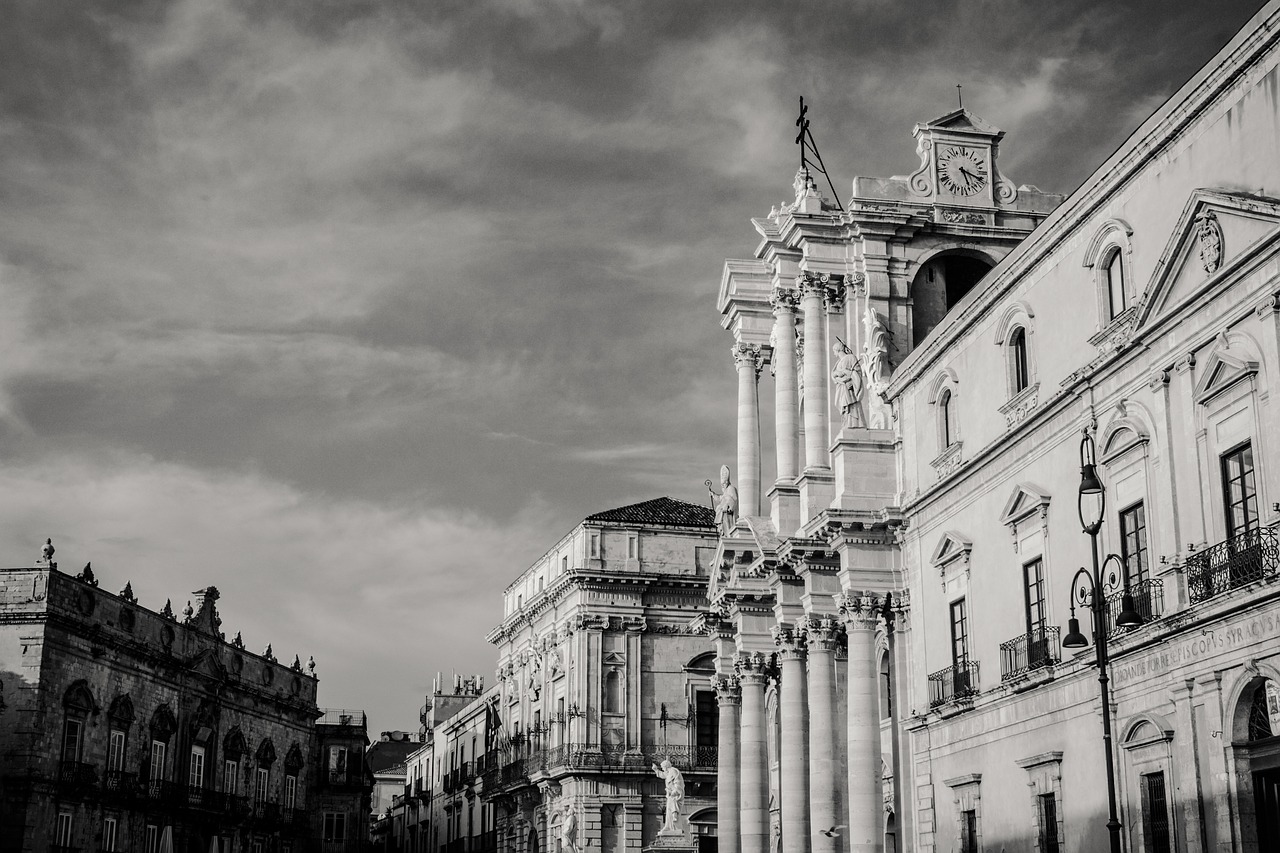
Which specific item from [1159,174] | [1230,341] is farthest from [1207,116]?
[1230,341]

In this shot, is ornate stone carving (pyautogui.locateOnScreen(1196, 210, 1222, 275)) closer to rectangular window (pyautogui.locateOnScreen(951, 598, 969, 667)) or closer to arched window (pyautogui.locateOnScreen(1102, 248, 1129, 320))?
arched window (pyautogui.locateOnScreen(1102, 248, 1129, 320))

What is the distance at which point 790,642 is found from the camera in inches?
1318

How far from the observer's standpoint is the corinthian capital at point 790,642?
33125mm

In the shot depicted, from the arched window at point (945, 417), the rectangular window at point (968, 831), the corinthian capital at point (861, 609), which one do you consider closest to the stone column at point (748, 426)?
the corinthian capital at point (861, 609)

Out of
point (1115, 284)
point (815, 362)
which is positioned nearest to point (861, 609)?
point (815, 362)

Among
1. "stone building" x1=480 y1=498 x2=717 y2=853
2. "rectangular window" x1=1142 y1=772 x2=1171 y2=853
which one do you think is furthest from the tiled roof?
"rectangular window" x1=1142 y1=772 x2=1171 y2=853

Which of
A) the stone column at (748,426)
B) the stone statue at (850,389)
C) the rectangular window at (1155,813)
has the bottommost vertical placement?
the rectangular window at (1155,813)

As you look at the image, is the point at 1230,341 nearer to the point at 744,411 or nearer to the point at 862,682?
the point at 862,682

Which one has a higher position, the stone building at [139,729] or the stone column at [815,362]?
the stone column at [815,362]

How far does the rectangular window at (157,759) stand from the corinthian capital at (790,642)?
28.2 meters

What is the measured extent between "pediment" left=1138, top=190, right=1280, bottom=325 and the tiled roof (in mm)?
37165

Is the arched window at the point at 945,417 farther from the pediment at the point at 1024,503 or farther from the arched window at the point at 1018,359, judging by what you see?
the pediment at the point at 1024,503

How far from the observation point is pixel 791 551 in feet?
103

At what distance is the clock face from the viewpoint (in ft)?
115
